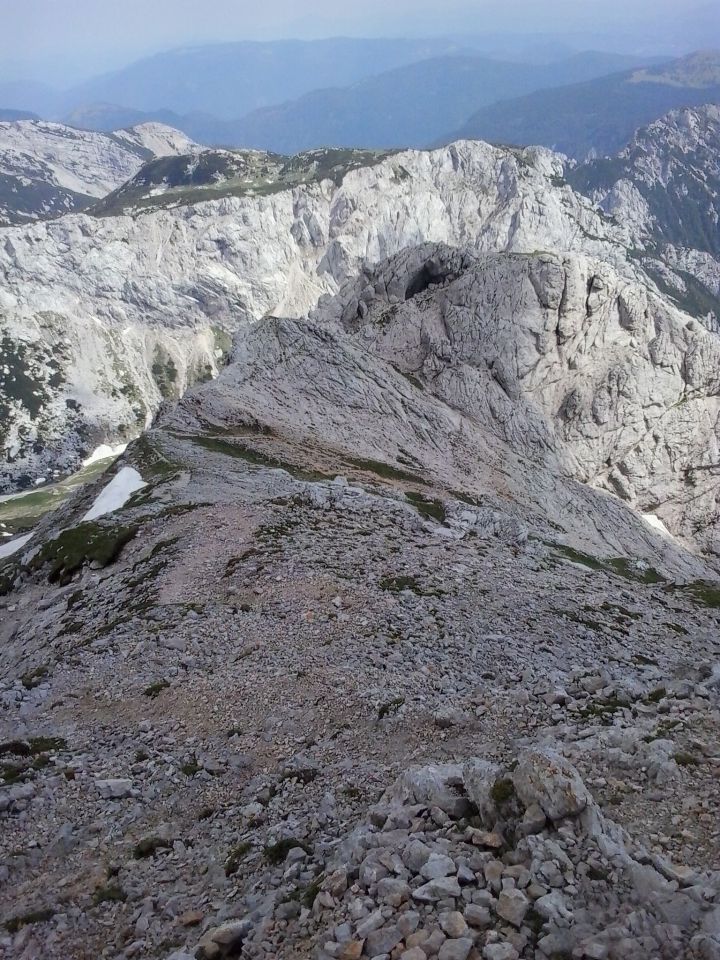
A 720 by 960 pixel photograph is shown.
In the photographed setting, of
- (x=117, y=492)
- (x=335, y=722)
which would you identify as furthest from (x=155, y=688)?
(x=117, y=492)

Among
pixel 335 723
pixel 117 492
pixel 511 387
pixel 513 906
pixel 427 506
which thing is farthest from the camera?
pixel 511 387

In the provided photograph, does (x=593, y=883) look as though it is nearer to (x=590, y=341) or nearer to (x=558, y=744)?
(x=558, y=744)

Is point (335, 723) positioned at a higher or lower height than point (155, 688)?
lower

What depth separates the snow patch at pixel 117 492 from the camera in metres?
37.4

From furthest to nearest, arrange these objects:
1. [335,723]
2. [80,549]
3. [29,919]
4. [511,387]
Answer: [511,387] → [80,549] → [335,723] → [29,919]

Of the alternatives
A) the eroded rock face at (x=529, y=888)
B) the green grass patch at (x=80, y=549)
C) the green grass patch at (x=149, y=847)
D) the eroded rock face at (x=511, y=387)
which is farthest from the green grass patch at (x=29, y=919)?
the eroded rock face at (x=511, y=387)

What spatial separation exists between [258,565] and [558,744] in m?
16.1

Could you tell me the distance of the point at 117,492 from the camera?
129 ft

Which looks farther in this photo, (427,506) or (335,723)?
(427,506)

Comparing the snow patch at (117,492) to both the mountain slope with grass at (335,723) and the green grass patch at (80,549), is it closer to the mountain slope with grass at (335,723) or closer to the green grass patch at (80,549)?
the mountain slope with grass at (335,723)

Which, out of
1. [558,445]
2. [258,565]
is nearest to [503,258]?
[558,445]

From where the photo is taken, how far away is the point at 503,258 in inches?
3041

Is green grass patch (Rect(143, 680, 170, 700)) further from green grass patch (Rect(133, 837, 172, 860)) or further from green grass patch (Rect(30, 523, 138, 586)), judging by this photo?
green grass patch (Rect(30, 523, 138, 586))

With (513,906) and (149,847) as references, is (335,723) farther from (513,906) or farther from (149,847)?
(513,906)
